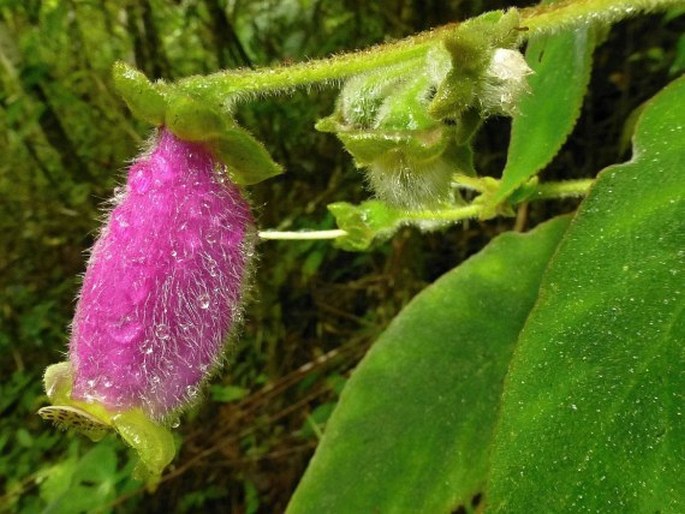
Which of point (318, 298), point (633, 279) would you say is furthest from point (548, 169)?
point (633, 279)

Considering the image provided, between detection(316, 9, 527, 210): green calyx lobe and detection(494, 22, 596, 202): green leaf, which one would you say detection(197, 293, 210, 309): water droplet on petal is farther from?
detection(494, 22, 596, 202): green leaf

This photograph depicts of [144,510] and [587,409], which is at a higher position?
[587,409]

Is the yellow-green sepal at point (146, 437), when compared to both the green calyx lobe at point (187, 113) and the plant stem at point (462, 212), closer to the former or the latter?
the green calyx lobe at point (187, 113)

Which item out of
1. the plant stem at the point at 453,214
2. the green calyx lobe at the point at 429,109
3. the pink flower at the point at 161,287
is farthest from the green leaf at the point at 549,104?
the pink flower at the point at 161,287

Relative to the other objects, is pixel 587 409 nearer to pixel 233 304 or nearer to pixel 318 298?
pixel 233 304

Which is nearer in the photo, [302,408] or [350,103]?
[350,103]

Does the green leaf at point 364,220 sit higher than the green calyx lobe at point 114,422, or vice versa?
the green calyx lobe at point 114,422

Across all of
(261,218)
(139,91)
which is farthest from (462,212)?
(261,218)

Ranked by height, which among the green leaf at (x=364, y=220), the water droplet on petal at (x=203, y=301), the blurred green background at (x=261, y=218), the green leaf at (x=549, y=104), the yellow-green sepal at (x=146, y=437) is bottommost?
the blurred green background at (x=261, y=218)
